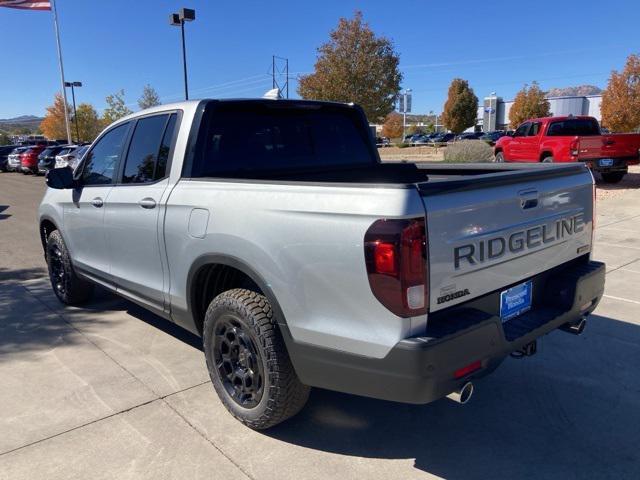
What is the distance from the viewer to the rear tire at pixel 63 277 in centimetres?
494

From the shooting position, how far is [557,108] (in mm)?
79250

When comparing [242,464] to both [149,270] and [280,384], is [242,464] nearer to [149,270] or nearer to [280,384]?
[280,384]

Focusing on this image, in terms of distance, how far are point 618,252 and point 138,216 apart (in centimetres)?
649

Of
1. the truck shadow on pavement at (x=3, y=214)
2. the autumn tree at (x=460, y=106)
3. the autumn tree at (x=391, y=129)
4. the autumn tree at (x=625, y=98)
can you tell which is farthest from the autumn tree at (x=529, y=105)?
the truck shadow on pavement at (x=3, y=214)

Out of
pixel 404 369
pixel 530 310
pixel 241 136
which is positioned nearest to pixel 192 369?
pixel 241 136

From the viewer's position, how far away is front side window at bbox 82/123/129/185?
4.18 meters

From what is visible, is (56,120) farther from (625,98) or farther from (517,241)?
(517,241)

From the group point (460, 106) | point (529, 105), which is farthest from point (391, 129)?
point (529, 105)

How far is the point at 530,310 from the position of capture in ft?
9.74

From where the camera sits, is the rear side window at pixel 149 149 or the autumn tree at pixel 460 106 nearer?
the rear side window at pixel 149 149

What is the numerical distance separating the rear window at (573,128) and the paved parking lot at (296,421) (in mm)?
11671

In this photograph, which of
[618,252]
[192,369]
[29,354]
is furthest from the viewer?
[618,252]

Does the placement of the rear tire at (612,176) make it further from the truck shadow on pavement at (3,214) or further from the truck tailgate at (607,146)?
the truck shadow on pavement at (3,214)

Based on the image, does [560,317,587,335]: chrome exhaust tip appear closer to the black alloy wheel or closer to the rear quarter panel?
the rear quarter panel
